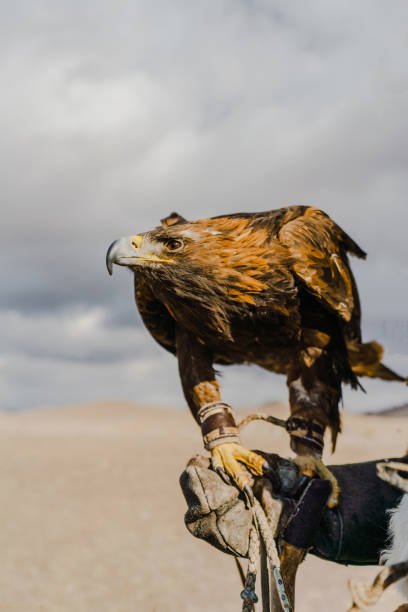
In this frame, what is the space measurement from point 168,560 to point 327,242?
9.79 m

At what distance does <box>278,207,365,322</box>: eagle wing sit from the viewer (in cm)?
421

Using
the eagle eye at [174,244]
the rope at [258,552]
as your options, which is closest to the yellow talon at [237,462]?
the rope at [258,552]

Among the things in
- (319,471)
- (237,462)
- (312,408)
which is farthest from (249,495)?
(312,408)

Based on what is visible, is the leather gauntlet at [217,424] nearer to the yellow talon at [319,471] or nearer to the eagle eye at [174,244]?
the yellow talon at [319,471]

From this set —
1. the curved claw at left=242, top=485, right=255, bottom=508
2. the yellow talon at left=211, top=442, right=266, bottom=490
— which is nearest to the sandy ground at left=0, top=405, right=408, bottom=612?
the curved claw at left=242, top=485, right=255, bottom=508

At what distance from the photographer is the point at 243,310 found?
410 centimetres

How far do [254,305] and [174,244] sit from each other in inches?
24.6

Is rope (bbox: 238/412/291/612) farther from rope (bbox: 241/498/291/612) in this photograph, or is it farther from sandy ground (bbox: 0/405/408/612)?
sandy ground (bbox: 0/405/408/612)

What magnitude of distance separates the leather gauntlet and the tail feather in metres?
1.11

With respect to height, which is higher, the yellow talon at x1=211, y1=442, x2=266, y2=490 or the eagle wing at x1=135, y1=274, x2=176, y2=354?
the eagle wing at x1=135, y1=274, x2=176, y2=354

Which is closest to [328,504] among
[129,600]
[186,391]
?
[186,391]

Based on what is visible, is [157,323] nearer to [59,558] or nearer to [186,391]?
[186,391]

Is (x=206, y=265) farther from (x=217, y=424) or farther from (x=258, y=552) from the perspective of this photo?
(x=258, y=552)

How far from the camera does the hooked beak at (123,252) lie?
4.12m
